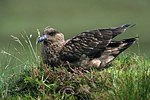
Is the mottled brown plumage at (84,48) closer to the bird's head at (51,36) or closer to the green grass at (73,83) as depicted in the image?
the bird's head at (51,36)

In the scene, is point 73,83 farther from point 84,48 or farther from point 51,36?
point 51,36

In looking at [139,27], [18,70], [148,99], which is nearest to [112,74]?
[148,99]

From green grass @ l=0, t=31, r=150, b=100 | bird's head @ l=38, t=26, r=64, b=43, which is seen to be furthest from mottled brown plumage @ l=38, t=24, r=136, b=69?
green grass @ l=0, t=31, r=150, b=100

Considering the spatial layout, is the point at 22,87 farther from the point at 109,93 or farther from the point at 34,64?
the point at 109,93

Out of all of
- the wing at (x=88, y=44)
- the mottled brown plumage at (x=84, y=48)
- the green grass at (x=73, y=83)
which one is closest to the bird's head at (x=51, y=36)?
the mottled brown plumage at (x=84, y=48)

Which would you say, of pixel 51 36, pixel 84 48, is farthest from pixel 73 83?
pixel 51 36

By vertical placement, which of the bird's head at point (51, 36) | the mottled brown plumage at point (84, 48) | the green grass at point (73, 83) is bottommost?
the green grass at point (73, 83)

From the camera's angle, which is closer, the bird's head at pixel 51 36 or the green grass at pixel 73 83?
the green grass at pixel 73 83
